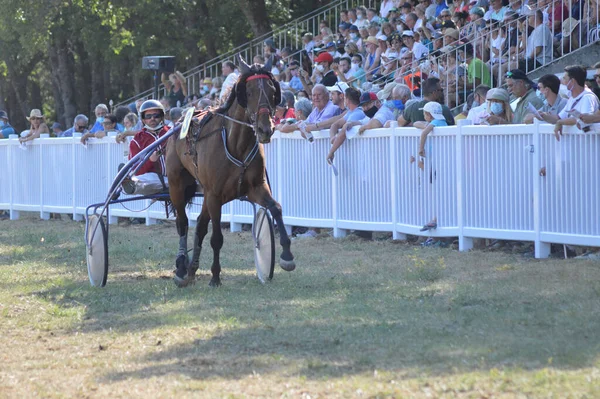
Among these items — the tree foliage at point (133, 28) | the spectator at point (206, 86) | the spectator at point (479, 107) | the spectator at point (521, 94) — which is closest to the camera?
the spectator at point (521, 94)

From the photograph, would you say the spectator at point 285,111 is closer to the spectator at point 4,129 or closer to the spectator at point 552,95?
the spectator at point 552,95

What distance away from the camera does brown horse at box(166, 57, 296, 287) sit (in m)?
9.20

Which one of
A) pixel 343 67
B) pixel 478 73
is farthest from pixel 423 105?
pixel 343 67

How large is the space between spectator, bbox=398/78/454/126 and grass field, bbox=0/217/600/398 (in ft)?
6.30

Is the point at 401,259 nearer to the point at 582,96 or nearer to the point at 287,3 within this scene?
A: the point at 582,96

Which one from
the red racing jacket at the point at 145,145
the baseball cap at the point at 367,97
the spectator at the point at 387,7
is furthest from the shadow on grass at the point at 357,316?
the spectator at the point at 387,7

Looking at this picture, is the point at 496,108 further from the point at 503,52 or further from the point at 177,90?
the point at 177,90

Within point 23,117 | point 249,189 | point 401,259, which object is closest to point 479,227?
point 401,259

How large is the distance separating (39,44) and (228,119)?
2169cm

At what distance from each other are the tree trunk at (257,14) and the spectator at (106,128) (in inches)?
376

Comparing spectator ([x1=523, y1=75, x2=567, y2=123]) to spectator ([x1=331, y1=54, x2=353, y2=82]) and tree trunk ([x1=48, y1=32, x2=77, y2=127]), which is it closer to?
spectator ([x1=331, y1=54, x2=353, y2=82])

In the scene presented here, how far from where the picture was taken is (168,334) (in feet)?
25.0

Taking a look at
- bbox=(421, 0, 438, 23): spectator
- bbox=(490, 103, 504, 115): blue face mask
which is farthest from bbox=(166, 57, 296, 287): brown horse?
bbox=(421, 0, 438, 23): spectator

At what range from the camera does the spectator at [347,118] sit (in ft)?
45.2
